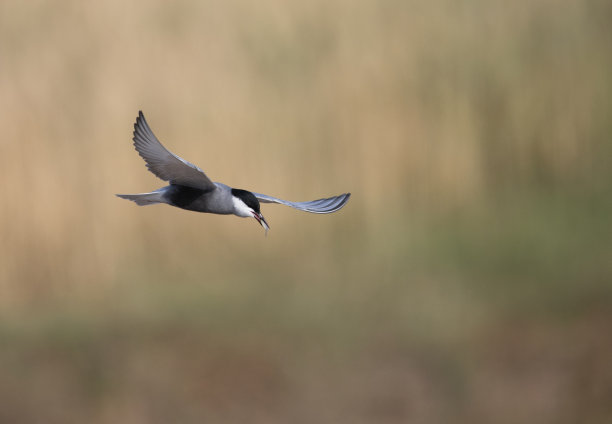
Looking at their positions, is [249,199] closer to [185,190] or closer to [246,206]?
[246,206]

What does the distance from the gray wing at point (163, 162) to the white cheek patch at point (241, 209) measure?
8 cm

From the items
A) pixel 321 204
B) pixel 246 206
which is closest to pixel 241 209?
pixel 246 206

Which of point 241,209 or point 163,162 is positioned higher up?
point 163,162

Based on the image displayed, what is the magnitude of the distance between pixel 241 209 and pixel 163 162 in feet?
0.76

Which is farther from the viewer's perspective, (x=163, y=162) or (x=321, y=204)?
(x=321, y=204)

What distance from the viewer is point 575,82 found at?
23.8ft

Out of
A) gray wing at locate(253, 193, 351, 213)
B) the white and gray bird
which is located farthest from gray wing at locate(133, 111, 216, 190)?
gray wing at locate(253, 193, 351, 213)

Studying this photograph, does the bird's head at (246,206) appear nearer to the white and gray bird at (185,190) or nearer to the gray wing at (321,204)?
the white and gray bird at (185,190)

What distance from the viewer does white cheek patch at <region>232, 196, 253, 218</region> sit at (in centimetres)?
236

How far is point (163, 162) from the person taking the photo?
2414 millimetres

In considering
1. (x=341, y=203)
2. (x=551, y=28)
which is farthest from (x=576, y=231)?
(x=341, y=203)

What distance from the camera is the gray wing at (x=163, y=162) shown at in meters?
2.35

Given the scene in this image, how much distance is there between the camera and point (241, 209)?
93.7 inches

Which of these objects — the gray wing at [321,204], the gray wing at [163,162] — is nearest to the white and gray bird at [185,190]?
the gray wing at [163,162]
